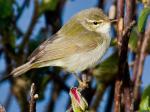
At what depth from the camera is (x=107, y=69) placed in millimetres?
3264

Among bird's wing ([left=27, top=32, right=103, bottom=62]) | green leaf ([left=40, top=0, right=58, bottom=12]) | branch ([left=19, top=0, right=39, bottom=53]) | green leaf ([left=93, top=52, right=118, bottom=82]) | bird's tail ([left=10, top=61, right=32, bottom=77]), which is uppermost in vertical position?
green leaf ([left=40, top=0, right=58, bottom=12])

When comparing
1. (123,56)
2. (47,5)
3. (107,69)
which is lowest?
(107,69)

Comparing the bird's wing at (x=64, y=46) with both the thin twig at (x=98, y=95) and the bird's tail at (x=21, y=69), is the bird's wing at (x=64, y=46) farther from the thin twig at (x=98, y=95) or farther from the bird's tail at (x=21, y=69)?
the thin twig at (x=98, y=95)

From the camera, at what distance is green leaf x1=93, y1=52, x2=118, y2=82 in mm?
3203

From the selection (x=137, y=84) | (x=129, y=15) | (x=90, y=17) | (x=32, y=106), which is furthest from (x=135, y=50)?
(x=32, y=106)

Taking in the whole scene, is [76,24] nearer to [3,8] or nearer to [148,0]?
[3,8]

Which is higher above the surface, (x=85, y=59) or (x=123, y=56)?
(x=123, y=56)

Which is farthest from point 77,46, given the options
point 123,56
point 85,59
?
point 123,56

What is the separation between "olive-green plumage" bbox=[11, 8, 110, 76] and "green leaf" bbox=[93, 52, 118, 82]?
0.31 ft

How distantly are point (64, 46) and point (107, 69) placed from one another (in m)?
0.40

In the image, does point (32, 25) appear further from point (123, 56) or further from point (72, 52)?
point (123, 56)

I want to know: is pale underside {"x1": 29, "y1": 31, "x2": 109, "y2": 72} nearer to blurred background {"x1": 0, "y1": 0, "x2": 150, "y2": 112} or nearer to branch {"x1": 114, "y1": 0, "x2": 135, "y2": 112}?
blurred background {"x1": 0, "y1": 0, "x2": 150, "y2": 112}

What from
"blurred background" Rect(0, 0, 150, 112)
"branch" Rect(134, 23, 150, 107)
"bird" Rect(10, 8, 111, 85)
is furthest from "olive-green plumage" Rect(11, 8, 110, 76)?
"branch" Rect(134, 23, 150, 107)

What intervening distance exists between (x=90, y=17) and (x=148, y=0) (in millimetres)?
1050
